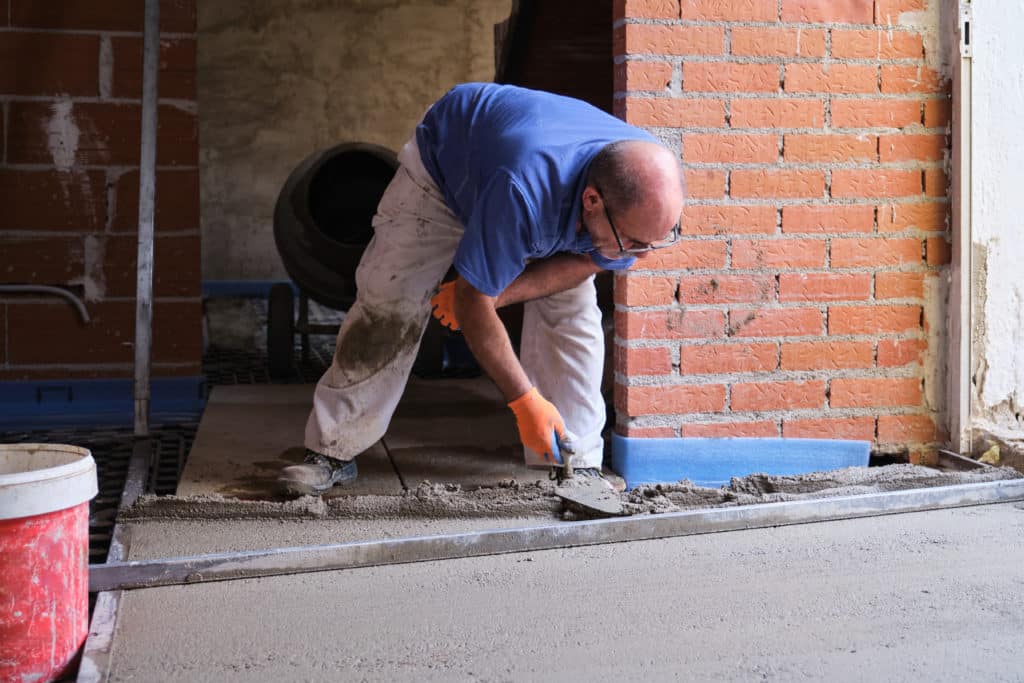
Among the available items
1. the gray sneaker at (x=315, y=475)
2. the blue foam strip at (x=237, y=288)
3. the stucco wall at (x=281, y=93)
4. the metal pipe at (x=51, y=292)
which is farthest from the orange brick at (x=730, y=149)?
the stucco wall at (x=281, y=93)

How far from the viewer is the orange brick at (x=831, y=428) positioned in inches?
115

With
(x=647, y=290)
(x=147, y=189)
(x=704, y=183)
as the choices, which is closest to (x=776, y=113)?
(x=704, y=183)

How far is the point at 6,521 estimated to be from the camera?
5.20 ft

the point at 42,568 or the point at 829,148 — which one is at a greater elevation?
the point at 829,148

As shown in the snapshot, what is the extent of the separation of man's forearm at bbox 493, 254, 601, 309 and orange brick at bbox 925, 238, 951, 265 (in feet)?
3.24

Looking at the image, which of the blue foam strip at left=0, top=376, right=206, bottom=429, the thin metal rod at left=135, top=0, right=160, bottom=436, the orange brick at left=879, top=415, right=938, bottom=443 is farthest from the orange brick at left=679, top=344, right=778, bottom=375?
the blue foam strip at left=0, top=376, right=206, bottom=429

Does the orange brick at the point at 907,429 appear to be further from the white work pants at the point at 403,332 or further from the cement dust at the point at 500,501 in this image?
the white work pants at the point at 403,332

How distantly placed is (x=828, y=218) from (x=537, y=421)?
3.33 ft

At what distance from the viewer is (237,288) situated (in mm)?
7664

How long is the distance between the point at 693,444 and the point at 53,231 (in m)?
2.45

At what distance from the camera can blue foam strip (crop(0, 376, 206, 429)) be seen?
3.81 meters

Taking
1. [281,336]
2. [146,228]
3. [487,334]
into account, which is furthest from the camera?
[281,336]

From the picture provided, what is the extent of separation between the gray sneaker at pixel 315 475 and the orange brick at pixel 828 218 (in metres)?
1.31

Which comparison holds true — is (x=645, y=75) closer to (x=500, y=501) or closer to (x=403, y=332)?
(x=403, y=332)
